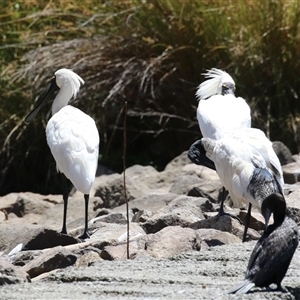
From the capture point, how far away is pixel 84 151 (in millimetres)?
8523

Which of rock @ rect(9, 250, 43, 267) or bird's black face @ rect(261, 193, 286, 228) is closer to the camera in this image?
bird's black face @ rect(261, 193, 286, 228)

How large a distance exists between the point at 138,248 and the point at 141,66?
6287mm

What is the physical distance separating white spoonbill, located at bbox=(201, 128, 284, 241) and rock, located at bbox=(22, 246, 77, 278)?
1.52m

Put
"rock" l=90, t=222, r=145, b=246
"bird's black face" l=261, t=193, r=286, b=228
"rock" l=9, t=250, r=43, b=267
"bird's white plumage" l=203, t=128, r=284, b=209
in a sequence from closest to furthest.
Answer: "bird's black face" l=261, t=193, r=286, b=228 < "rock" l=9, t=250, r=43, b=267 < "rock" l=90, t=222, r=145, b=246 < "bird's white plumage" l=203, t=128, r=284, b=209

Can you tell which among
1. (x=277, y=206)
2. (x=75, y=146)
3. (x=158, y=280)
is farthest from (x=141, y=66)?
(x=277, y=206)

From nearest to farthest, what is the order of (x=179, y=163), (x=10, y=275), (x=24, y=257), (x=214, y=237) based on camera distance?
(x=10, y=275) < (x=24, y=257) < (x=214, y=237) < (x=179, y=163)

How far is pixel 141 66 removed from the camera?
1270cm

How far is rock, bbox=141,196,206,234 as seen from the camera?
772 centimetres

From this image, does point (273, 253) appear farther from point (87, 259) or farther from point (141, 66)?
point (141, 66)

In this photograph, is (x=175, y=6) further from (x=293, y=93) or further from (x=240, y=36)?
(x=293, y=93)

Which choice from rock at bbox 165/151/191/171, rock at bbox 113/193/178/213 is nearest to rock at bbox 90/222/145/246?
rock at bbox 113/193/178/213

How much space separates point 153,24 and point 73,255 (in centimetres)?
678

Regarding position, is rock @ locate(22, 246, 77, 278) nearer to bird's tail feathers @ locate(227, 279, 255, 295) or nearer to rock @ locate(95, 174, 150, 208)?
bird's tail feathers @ locate(227, 279, 255, 295)

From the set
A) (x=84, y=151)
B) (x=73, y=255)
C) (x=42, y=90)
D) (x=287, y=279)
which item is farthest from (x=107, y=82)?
(x=287, y=279)
